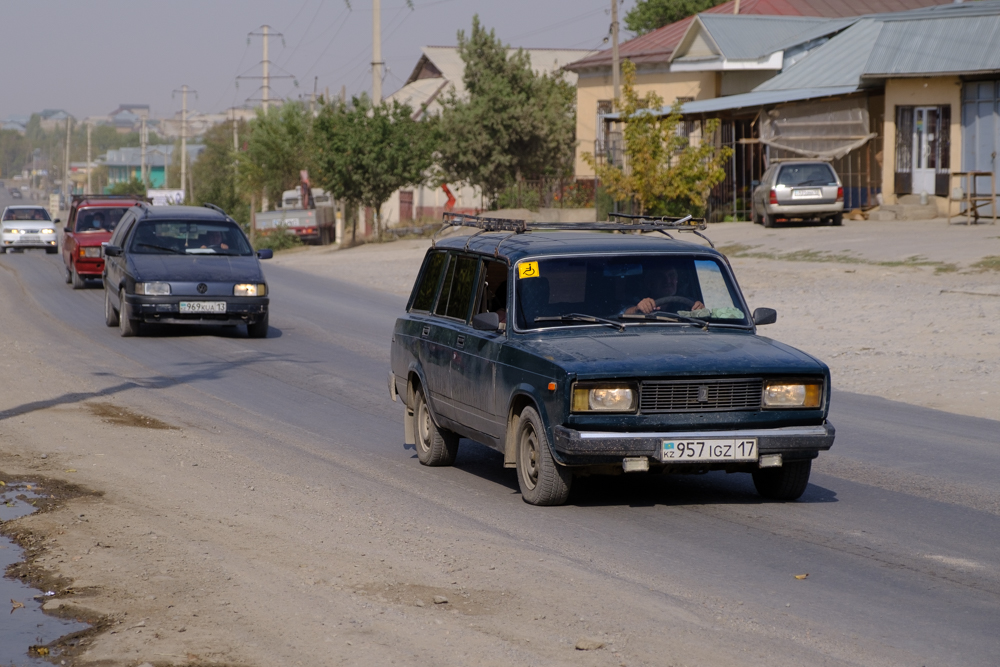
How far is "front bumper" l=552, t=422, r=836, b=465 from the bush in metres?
52.9

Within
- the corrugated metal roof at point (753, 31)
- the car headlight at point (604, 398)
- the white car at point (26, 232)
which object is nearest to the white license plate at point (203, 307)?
the car headlight at point (604, 398)

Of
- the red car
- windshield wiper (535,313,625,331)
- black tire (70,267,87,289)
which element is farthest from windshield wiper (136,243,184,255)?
windshield wiper (535,313,625,331)

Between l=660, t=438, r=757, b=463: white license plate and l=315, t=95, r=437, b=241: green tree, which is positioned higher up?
l=315, t=95, r=437, b=241: green tree

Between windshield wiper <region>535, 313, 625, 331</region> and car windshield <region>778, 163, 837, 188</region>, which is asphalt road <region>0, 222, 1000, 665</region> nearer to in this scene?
windshield wiper <region>535, 313, 625, 331</region>

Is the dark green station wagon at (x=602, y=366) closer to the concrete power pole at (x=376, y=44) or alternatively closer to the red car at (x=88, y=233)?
the red car at (x=88, y=233)

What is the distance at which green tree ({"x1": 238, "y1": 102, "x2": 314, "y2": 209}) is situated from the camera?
234 feet

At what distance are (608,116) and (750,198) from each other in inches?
280

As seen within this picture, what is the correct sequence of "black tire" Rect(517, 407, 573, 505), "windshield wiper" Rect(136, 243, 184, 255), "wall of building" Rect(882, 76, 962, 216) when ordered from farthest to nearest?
"wall of building" Rect(882, 76, 962, 216) → "windshield wiper" Rect(136, 243, 184, 255) → "black tire" Rect(517, 407, 573, 505)

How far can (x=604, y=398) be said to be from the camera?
23.0 ft

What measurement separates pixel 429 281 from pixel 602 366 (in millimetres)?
2796

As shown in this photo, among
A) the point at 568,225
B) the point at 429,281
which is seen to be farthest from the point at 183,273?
the point at 568,225

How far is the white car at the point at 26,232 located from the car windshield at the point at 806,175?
72.5 feet

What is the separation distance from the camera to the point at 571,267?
805cm

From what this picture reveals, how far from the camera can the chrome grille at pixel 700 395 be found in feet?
23.1
